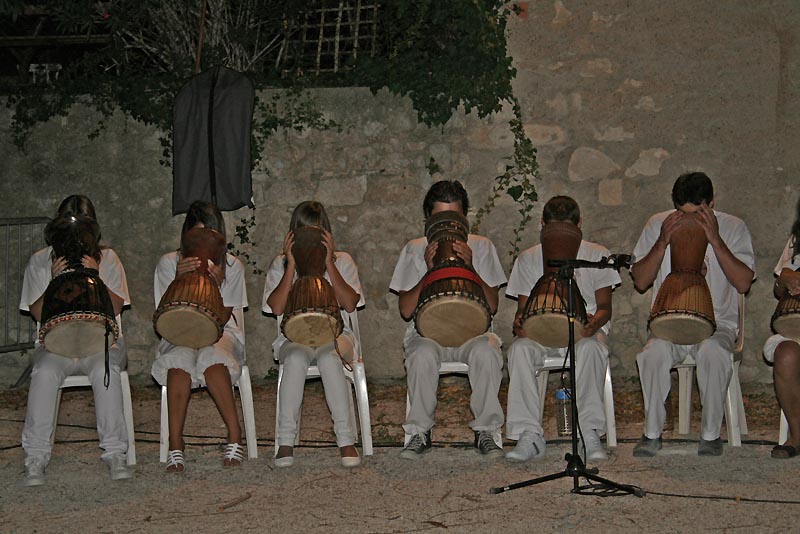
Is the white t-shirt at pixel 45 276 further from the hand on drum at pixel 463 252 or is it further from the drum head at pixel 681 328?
the drum head at pixel 681 328

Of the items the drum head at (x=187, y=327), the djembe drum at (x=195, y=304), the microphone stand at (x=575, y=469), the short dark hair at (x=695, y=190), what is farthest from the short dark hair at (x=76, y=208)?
the short dark hair at (x=695, y=190)

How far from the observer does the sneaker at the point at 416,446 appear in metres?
4.56

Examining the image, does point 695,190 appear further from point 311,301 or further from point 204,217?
point 204,217

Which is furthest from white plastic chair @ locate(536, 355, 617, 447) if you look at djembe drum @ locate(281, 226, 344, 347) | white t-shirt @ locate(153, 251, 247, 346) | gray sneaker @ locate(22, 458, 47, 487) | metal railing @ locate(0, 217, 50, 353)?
metal railing @ locate(0, 217, 50, 353)

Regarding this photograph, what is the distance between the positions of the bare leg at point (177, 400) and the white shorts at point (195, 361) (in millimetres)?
29

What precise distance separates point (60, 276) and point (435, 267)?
1.67 meters

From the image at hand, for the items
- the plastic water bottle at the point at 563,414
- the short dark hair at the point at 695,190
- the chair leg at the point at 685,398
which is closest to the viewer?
the short dark hair at the point at 695,190

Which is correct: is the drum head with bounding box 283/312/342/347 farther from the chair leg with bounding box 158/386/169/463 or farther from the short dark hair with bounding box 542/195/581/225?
the short dark hair with bounding box 542/195/581/225

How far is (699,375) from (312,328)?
1.76 meters

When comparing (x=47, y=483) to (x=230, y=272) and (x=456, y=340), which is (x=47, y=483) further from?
(x=456, y=340)

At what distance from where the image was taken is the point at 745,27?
5902 millimetres

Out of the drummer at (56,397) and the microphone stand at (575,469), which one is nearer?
the microphone stand at (575,469)

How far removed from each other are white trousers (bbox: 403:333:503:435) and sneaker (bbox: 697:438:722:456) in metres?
0.89

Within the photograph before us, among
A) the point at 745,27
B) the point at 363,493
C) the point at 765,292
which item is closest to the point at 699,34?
the point at 745,27
